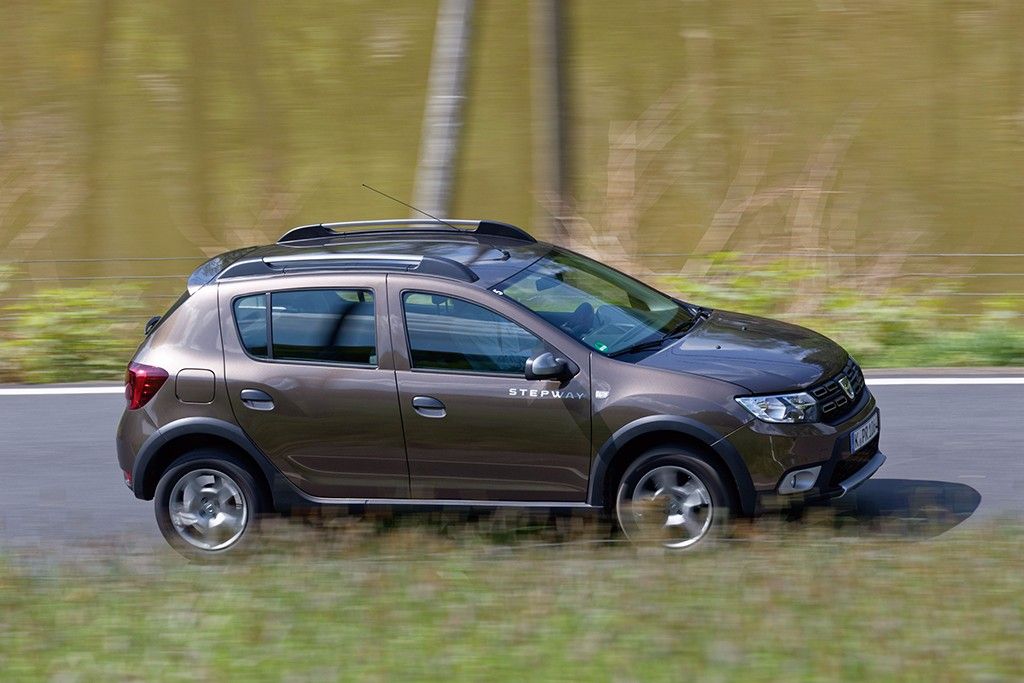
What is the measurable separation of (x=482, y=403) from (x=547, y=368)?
15.2 inches

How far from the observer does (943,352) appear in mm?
10656

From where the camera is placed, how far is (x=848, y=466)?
6.60 metres

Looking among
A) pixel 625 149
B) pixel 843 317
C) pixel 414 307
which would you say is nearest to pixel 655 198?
pixel 625 149

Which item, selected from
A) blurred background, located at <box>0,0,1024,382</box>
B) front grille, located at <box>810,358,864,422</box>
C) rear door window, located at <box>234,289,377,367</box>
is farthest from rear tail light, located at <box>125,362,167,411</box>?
blurred background, located at <box>0,0,1024,382</box>

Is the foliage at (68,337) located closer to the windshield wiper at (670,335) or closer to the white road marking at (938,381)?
the windshield wiper at (670,335)

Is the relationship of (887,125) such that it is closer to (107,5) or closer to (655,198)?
(655,198)

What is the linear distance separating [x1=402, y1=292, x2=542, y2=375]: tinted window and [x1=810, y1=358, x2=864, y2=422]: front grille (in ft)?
4.45

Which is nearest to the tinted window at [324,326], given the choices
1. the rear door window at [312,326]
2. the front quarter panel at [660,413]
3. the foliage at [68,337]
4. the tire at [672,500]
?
the rear door window at [312,326]

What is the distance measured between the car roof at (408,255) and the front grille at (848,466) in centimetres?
189

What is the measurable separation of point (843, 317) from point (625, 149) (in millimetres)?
4835

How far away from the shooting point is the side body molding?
250 inches

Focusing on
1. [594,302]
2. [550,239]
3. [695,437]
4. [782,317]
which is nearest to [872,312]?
[782,317]

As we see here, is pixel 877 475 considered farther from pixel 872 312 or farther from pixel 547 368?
pixel 872 312

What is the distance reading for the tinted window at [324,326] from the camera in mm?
6805
